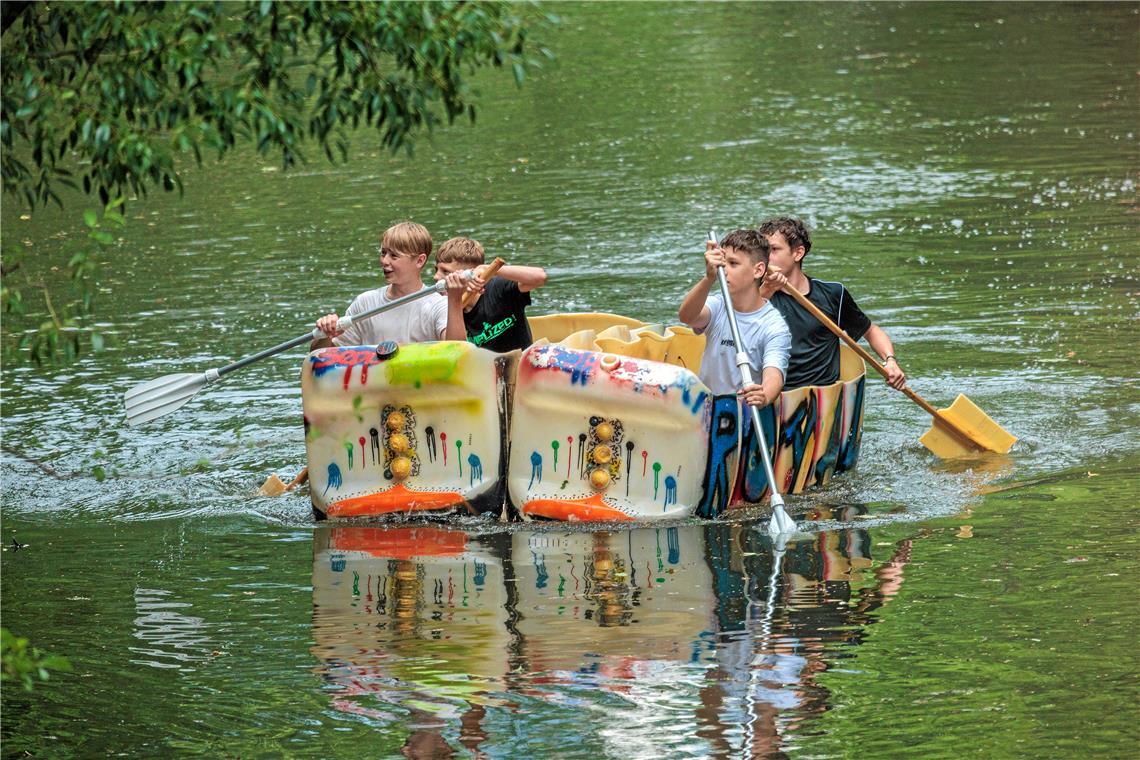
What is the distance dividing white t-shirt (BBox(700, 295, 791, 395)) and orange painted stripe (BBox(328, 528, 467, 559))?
1.59 metres

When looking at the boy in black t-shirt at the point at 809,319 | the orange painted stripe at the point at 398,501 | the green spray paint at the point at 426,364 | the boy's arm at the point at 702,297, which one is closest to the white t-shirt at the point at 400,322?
the green spray paint at the point at 426,364

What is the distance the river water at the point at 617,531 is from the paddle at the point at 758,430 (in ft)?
0.48

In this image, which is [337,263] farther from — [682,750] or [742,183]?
[682,750]

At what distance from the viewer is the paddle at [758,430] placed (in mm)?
8844

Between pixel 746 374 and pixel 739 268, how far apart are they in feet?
2.03

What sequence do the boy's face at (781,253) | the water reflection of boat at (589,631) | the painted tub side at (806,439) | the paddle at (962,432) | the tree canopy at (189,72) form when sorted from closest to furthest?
the water reflection of boat at (589,631) < the tree canopy at (189,72) < the painted tub side at (806,439) < the boy's face at (781,253) < the paddle at (962,432)

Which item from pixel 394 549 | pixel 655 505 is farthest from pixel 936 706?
pixel 394 549

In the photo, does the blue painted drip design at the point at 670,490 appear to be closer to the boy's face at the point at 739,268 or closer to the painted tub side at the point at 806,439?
the painted tub side at the point at 806,439

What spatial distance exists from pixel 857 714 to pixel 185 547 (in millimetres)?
4090

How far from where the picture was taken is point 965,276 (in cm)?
1491

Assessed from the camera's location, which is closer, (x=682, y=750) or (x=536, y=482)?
(x=682, y=750)

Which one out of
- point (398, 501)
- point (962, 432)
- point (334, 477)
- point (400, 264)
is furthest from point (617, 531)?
point (962, 432)

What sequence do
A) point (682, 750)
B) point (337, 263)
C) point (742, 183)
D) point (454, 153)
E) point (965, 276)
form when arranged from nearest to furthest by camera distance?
point (682, 750) → point (965, 276) → point (337, 263) → point (742, 183) → point (454, 153)

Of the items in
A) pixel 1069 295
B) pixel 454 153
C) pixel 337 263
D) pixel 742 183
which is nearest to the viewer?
pixel 1069 295
